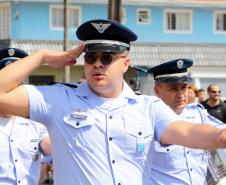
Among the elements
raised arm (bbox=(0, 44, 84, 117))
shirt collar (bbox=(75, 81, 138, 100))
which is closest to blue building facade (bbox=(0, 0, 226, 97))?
shirt collar (bbox=(75, 81, 138, 100))

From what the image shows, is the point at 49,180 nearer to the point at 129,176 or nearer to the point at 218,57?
the point at 129,176

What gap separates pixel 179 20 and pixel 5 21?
1160 centimetres

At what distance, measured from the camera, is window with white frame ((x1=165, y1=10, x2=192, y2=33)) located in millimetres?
49844

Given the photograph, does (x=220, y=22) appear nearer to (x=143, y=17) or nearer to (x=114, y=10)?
(x=143, y=17)

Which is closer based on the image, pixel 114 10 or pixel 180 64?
pixel 180 64

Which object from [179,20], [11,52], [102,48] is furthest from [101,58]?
[179,20]

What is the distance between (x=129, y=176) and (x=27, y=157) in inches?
73.1

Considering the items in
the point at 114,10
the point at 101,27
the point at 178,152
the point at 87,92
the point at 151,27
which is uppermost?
the point at 114,10

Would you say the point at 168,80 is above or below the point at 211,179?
above

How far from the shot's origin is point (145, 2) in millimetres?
48438

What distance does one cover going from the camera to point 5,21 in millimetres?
46812

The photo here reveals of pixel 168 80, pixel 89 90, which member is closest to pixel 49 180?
pixel 168 80

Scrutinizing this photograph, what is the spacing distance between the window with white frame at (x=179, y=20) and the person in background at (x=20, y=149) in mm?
43926

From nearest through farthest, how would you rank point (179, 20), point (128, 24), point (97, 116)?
point (97, 116)
point (128, 24)
point (179, 20)
